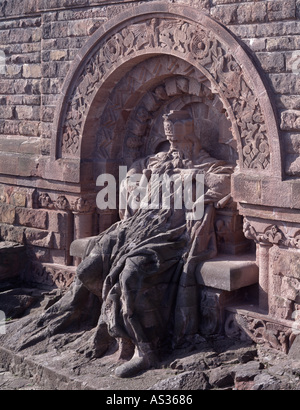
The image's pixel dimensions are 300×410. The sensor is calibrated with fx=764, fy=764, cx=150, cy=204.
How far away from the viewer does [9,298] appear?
8742 millimetres

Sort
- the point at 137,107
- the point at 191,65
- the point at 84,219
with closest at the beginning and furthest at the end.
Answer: the point at 191,65
the point at 137,107
the point at 84,219

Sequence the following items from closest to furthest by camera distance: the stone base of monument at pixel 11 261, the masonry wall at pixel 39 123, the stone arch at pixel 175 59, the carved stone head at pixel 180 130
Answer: the stone arch at pixel 175 59
the carved stone head at pixel 180 130
the masonry wall at pixel 39 123
the stone base of monument at pixel 11 261

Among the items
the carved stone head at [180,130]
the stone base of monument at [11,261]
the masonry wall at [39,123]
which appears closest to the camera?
the carved stone head at [180,130]

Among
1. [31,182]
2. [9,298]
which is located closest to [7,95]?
[31,182]

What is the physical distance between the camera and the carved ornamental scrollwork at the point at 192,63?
22.4 feet

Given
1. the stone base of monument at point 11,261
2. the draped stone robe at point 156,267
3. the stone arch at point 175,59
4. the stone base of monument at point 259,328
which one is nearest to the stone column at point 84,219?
the stone arch at point 175,59

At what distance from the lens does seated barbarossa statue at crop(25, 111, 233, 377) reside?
22.4ft

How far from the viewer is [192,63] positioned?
729cm

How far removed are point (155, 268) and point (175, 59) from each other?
2166 millimetres

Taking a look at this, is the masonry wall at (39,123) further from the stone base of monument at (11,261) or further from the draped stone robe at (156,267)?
the draped stone robe at (156,267)

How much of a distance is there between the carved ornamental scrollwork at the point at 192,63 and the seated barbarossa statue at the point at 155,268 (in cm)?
62

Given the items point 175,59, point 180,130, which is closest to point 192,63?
point 175,59

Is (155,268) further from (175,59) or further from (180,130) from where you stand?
(175,59)

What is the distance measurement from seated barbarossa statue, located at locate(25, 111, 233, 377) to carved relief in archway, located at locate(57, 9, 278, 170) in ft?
1.97
